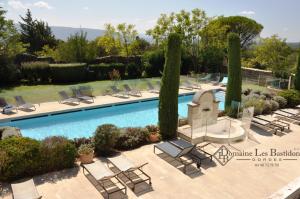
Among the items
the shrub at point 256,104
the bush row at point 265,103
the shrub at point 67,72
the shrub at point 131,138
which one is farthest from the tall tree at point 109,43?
the shrub at point 131,138

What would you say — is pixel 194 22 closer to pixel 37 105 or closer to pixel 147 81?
pixel 147 81

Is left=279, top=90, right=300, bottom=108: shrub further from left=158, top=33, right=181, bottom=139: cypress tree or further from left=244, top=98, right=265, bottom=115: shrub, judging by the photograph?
left=158, top=33, right=181, bottom=139: cypress tree

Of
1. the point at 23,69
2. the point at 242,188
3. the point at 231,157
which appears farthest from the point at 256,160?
the point at 23,69

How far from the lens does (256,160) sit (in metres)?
10.8

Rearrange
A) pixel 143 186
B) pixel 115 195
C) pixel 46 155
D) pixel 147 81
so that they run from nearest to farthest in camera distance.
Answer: pixel 115 195, pixel 143 186, pixel 46 155, pixel 147 81

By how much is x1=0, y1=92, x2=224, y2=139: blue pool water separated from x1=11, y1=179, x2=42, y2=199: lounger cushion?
6.58 meters

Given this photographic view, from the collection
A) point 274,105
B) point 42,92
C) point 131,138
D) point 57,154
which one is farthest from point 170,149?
point 42,92

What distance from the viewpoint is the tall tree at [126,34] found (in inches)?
1395

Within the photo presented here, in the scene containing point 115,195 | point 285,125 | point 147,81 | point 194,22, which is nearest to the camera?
point 115,195

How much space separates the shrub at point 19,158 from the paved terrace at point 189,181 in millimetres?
516

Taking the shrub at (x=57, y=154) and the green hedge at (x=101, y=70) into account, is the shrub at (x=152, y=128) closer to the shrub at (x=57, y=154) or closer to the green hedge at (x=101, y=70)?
the shrub at (x=57, y=154)

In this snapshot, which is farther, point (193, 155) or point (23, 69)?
point (23, 69)

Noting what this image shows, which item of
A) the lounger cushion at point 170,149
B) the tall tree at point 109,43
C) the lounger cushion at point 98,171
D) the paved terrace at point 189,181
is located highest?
the tall tree at point 109,43

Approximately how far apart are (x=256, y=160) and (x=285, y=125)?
16.9 feet
